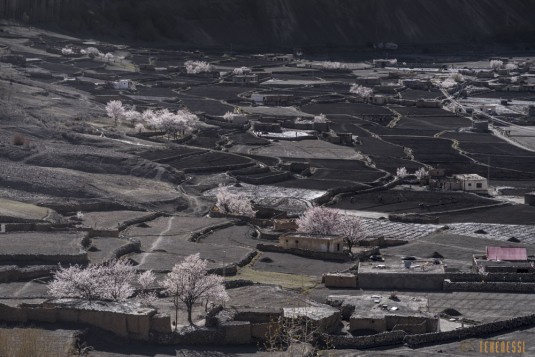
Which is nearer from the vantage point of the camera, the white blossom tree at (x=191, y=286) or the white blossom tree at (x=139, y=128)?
the white blossom tree at (x=191, y=286)

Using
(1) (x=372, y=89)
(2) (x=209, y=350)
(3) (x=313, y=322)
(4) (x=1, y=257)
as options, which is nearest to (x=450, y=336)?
(3) (x=313, y=322)

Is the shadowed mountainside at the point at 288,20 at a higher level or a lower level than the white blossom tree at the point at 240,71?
higher

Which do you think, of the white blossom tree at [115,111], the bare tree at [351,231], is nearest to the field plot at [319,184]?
the bare tree at [351,231]

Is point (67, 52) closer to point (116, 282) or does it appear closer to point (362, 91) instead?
point (362, 91)

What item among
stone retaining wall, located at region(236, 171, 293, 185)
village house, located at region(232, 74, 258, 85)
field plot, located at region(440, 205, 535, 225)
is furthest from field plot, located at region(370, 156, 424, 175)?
village house, located at region(232, 74, 258, 85)

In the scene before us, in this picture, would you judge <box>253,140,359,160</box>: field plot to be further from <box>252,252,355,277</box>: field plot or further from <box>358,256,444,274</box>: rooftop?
<box>358,256,444,274</box>: rooftop

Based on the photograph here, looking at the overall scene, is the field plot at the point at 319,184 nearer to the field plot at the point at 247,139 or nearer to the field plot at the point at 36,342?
the field plot at the point at 247,139

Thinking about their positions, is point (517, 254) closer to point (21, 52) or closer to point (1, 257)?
point (1, 257)
